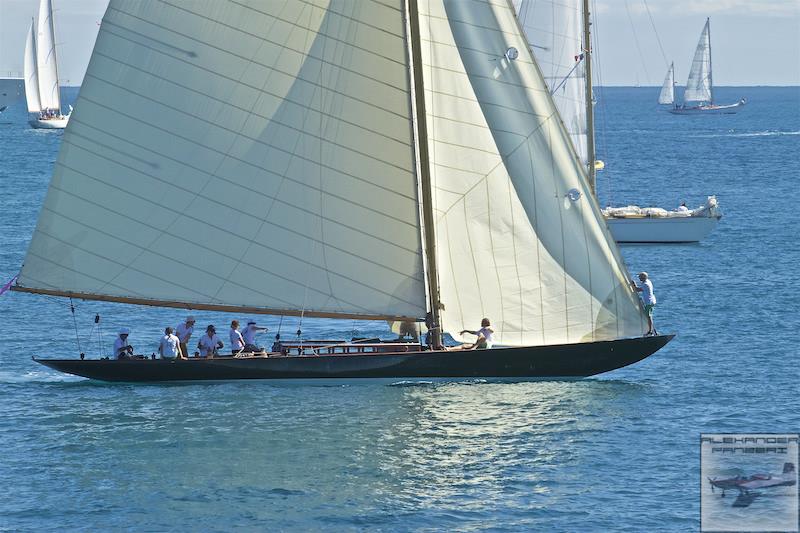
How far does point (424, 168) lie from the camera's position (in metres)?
42.8

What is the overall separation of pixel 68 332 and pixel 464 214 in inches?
785

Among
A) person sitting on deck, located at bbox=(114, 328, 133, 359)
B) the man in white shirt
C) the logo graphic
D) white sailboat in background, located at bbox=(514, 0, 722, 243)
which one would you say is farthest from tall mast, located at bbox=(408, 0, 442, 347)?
white sailboat in background, located at bbox=(514, 0, 722, 243)

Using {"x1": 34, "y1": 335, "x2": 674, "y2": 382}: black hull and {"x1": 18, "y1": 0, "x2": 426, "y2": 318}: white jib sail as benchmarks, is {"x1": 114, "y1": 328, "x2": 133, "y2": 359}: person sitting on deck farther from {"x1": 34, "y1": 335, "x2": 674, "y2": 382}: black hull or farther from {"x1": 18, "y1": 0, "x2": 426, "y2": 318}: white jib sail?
{"x1": 18, "y1": 0, "x2": 426, "y2": 318}: white jib sail

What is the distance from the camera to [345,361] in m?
43.5

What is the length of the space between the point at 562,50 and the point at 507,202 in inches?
981

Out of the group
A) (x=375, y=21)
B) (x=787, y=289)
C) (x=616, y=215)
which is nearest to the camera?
(x=375, y=21)

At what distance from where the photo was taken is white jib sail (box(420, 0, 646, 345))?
42719mm

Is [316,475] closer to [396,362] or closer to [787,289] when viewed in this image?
[396,362]

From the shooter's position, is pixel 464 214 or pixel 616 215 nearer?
pixel 464 214

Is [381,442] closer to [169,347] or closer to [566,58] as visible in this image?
[169,347]

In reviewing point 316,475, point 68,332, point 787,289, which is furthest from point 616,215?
point 316,475

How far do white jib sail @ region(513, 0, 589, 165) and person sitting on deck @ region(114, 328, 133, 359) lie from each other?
28.0 m

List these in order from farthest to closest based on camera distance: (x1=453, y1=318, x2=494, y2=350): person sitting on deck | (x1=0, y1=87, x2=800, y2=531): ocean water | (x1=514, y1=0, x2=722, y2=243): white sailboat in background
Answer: (x1=514, y1=0, x2=722, y2=243): white sailboat in background < (x1=453, y1=318, x2=494, y2=350): person sitting on deck < (x1=0, y1=87, x2=800, y2=531): ocean water


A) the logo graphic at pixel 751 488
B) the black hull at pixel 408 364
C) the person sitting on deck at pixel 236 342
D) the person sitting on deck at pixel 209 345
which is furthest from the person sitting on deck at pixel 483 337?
the logo graphic at pixel 751 488
